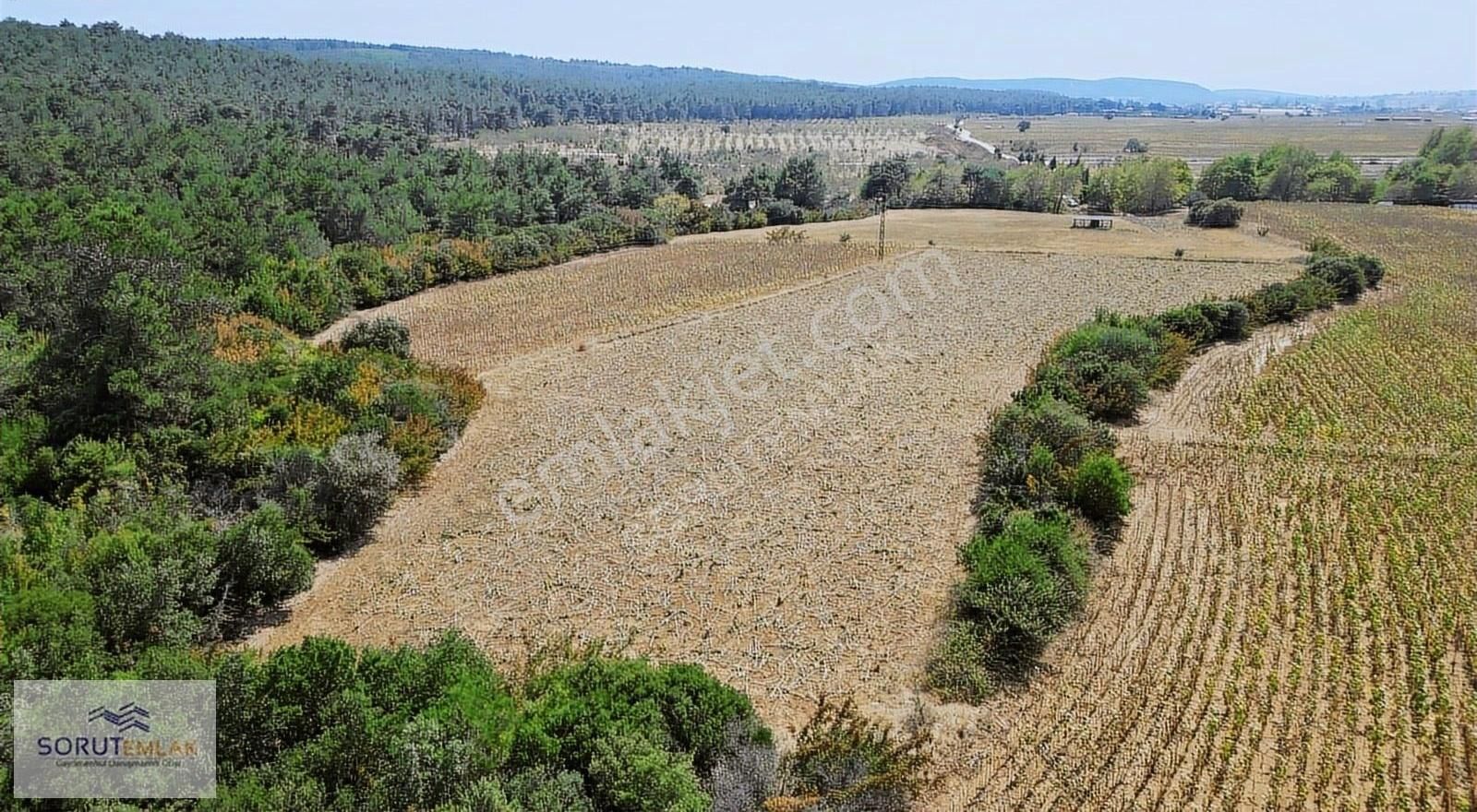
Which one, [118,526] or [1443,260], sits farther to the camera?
[1443,260]

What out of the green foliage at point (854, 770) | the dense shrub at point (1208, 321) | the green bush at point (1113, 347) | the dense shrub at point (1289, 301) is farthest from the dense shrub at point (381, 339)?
the dense shrub at point (1289, 301)

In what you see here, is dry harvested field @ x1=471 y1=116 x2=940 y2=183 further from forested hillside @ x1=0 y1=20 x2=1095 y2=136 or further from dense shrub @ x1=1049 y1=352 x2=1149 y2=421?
dense shrub @ x1=1049 y1=352 x2=1149 y2=421

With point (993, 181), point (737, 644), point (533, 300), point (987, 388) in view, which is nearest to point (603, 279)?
point (533, 300)

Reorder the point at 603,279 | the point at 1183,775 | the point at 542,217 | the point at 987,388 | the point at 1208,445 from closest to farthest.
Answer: the point at 1183,775 → the point at 1208,445 → the point at 987,388 → the point at 603,279 → the point at 542,217

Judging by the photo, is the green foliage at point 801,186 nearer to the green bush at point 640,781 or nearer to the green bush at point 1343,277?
the green bush at point 1343,277

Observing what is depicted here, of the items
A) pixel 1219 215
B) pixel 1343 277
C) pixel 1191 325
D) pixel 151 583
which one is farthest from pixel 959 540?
pixel 1219 215

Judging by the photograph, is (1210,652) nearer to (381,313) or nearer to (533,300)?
(533,300)

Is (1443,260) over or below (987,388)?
over

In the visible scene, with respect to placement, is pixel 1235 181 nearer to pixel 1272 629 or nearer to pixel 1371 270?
pixel 1371 270
